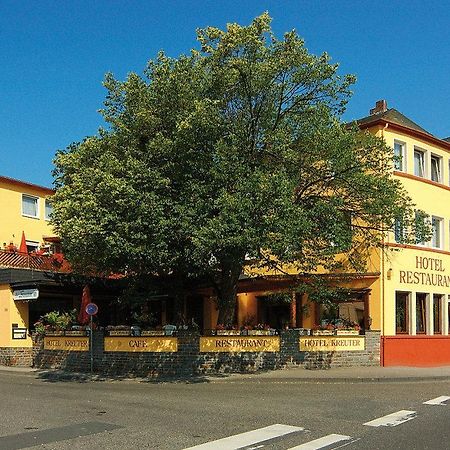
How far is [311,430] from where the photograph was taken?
10125mm

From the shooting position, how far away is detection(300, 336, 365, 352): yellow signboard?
22.5 meters

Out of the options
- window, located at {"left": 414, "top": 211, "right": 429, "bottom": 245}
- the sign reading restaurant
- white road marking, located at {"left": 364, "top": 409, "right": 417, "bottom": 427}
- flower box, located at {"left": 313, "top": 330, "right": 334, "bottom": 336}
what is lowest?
white road marking, located at {"left": 364, "top": 409, "right": 417, "bottom": 427}

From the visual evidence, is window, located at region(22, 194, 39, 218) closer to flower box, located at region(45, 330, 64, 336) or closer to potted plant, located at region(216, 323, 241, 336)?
flower box, located at region(45, 330, 64, 336)

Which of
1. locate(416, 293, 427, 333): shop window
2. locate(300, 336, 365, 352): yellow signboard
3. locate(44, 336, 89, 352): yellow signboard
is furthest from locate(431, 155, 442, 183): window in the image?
locate(44, 336, 89, 352): yellow signboard

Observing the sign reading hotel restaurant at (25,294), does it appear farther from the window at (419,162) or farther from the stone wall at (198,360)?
the window at (419,162)

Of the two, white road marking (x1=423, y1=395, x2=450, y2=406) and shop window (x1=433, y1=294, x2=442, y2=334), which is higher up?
shop window (x1=433, y1=294, x2=442, y2=334)

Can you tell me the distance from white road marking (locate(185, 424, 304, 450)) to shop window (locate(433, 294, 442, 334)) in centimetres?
1829

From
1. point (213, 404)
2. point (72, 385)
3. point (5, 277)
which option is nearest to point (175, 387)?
point (72, 385)

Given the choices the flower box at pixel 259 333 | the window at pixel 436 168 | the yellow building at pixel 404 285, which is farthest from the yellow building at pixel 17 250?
the window at pixel 436 168

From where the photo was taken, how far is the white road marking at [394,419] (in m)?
10.6

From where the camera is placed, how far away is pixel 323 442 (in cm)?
912

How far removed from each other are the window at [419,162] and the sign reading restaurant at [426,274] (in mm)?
3477

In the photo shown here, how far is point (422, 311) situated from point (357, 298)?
3.41 meters

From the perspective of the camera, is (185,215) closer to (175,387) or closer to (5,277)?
(175,387)
